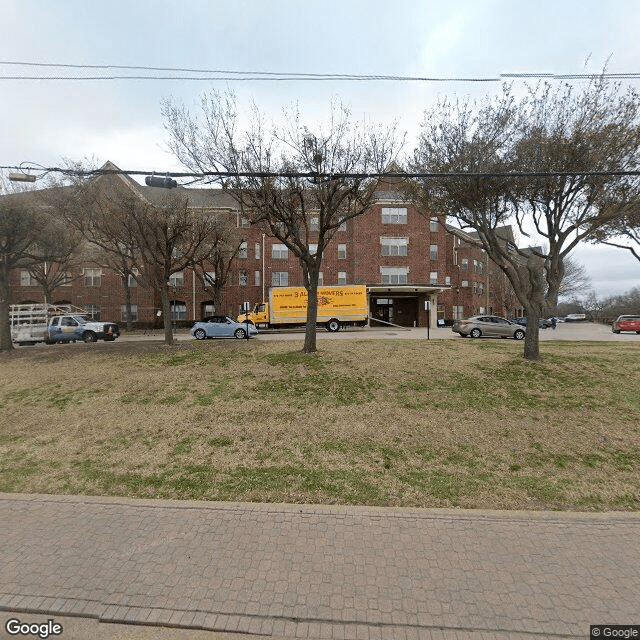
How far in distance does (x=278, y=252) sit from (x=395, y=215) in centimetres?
1257

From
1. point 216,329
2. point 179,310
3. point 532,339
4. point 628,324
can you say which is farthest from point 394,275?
point 532,339

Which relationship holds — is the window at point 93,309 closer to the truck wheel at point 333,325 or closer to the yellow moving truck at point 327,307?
the yellow moving truck at point 327,307

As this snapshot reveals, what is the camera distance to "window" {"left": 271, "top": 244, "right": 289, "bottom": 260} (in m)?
35.8

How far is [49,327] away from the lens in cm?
1989

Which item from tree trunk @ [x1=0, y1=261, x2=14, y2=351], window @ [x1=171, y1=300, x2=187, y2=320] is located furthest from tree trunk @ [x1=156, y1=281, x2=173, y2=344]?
window @ [x1=171, y1=300, x2=187, y2=320]

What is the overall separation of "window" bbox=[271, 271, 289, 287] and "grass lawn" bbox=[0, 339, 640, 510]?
26511 millimetres

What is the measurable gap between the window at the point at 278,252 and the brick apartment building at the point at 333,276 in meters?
0.10

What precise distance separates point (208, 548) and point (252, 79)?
26.4 feet

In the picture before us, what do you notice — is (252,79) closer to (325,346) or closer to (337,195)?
(337,195)

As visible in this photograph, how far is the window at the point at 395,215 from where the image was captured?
115ft

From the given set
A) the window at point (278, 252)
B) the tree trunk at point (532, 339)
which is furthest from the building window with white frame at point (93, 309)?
the tree trunk at point (532, 339)

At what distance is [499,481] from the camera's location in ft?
14.4

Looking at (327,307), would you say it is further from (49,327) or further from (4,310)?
(4,310)

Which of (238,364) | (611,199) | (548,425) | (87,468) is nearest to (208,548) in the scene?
(87,468)
